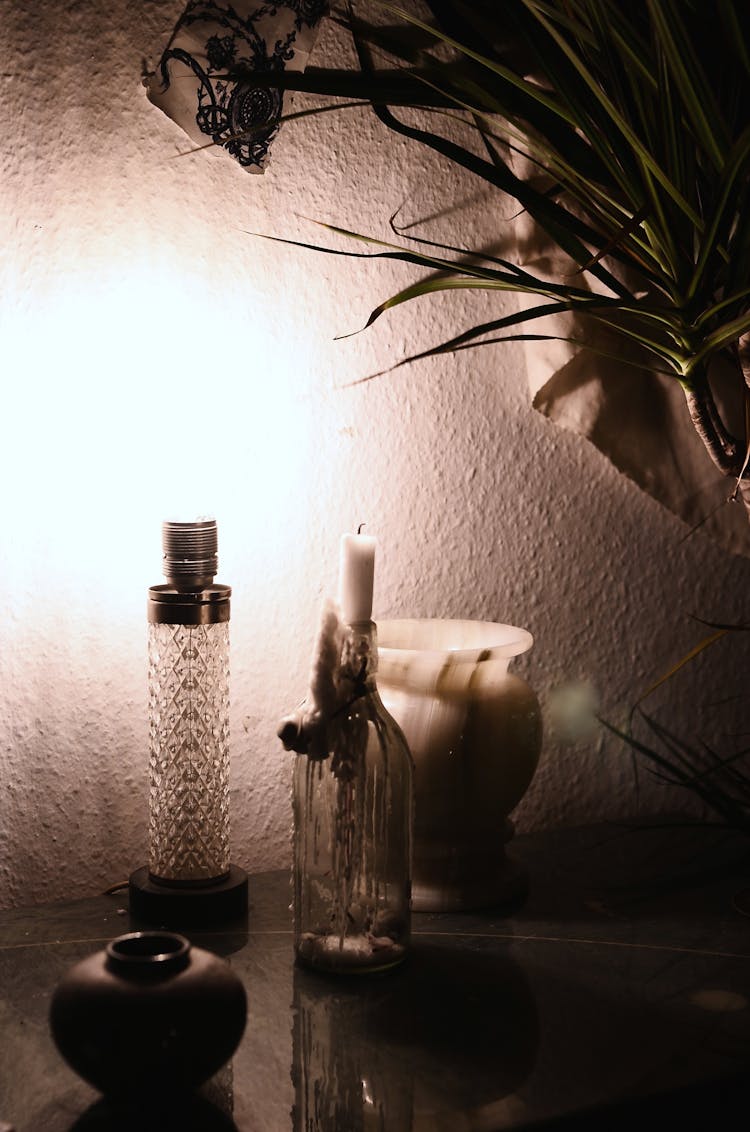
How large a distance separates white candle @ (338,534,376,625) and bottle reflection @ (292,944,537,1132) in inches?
11.9

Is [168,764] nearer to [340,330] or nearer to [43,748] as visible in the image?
[43,748]

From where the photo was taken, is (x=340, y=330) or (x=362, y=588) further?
(x=340, y=330)

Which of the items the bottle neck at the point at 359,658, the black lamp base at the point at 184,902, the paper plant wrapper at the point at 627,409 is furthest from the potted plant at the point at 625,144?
the black lamp base at the point at 184,902

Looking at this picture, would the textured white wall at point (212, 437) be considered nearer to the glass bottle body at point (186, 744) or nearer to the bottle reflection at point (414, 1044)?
the glass bottle body at point (186, 744)

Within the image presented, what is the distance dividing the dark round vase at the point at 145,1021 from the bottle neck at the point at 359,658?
0.29 m

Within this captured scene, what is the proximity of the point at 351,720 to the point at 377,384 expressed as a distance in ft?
1.40

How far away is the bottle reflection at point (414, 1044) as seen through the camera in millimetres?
821

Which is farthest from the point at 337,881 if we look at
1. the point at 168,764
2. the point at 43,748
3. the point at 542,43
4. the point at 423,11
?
the point at 423,11

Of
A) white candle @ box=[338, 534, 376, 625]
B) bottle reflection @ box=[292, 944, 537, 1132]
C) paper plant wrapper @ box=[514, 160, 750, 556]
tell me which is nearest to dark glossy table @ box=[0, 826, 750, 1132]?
bottle reflection @ box=[292, 944, 537, 1132]

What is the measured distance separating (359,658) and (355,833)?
0.15 m

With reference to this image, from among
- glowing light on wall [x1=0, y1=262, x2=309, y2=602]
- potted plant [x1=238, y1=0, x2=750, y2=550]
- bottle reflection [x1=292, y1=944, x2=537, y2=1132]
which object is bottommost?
bottle reflection [x1=292, y1=944, x2=537, y2=1132]

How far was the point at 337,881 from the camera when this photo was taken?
1031mm

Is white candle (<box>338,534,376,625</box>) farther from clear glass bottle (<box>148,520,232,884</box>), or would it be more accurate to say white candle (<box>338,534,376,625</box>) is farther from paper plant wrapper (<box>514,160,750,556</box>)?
paper plant wrapper (<box>514,160,750,556</box>)

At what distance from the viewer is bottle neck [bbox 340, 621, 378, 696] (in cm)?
103
